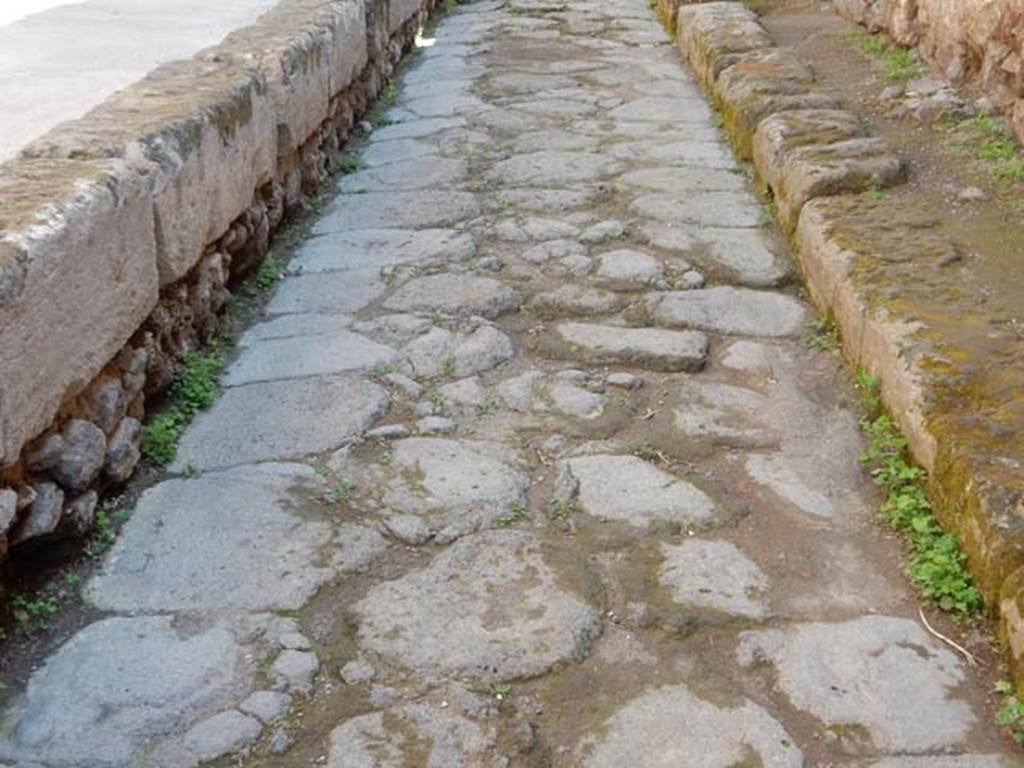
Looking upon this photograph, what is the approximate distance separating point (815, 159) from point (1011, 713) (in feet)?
8.73

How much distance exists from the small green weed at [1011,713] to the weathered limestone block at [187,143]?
2105mm

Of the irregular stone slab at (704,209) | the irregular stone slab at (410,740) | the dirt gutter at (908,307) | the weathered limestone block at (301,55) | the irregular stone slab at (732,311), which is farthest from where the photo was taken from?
the irregular stone slab at (704,209)

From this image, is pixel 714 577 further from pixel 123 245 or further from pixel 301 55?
pixel 301 55

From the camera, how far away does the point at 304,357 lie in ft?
11.8

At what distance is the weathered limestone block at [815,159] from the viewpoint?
170 inches

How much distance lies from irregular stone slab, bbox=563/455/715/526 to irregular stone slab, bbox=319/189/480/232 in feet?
6.25

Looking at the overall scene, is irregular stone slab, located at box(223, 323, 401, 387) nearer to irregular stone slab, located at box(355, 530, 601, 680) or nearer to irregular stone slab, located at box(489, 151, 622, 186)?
irregular stone slab, located at box(355, 530, 601, 680)

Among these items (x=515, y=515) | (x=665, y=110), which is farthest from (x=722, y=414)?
(x=665, y=110)

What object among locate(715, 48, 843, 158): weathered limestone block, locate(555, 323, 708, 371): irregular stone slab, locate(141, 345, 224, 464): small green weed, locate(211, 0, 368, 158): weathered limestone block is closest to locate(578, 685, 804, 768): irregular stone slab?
locate(141, 345, 224, 464): small green weed

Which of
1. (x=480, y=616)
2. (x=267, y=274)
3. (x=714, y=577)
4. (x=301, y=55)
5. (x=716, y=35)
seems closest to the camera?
(x=480, y=616)

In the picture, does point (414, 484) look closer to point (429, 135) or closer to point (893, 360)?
point (893, 360)

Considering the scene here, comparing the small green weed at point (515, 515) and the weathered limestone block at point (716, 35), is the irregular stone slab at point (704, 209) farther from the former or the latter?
the small green weed at point (515, 515)

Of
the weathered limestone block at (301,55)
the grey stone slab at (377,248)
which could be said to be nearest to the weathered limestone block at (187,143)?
the weathered limestone block at (301,55)

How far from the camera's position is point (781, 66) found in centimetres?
591
